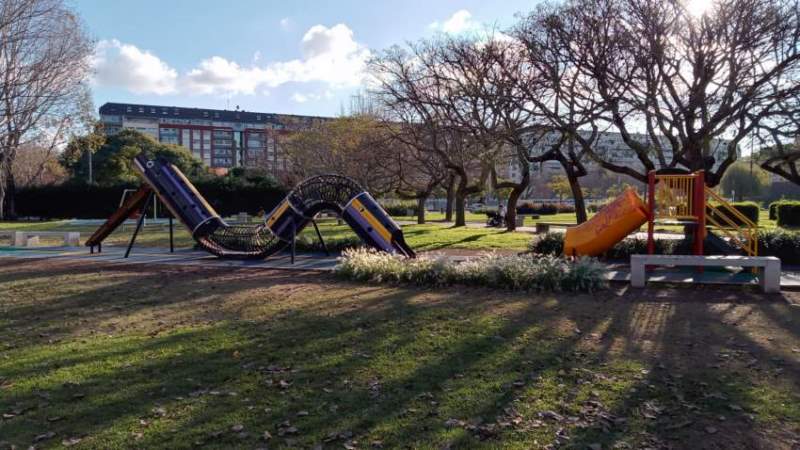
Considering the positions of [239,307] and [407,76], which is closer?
[239,307]

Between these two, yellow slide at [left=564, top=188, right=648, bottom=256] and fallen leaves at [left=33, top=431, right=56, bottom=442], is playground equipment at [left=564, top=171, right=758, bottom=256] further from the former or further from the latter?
fallen leaves at [left=33, top=431, right=56, bottom=442]

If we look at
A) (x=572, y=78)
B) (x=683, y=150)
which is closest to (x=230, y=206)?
(x=572, y=78)

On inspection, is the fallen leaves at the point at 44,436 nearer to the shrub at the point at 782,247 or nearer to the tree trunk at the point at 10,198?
the shrub at the point at 782,247

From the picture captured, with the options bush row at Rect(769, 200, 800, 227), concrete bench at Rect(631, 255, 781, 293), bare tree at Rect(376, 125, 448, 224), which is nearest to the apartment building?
bare tree at Rect(376, 125, 448, 224)

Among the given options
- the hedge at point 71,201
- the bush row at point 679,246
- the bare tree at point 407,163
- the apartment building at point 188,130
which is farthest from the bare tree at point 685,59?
the apartment building at point 188,130

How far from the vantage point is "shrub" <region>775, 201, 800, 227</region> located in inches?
1105

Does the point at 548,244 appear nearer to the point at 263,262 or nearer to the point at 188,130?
the point at 263,262

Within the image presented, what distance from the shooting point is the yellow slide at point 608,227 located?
40.4 ft

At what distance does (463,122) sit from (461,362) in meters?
17.3

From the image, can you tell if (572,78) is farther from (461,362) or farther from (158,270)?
(461,362)

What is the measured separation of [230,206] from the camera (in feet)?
147

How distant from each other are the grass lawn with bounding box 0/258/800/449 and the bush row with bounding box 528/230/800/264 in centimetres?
474

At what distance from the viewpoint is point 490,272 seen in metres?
10.5

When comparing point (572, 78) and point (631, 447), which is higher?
point (572, 78)
